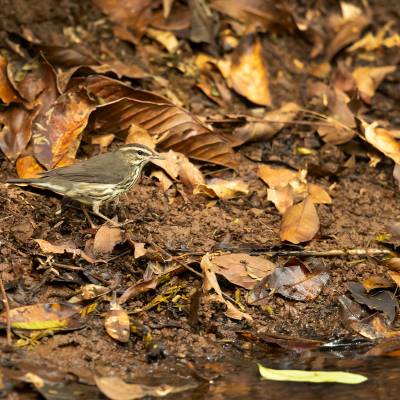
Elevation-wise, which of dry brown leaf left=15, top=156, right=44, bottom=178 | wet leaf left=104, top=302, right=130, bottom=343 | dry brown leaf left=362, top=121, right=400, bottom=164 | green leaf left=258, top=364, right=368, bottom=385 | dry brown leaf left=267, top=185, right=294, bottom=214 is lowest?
green leaf left=258, top=364, right=368, bottom=385

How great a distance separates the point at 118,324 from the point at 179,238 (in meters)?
1.46

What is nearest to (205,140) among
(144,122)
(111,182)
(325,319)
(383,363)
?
(144,122)

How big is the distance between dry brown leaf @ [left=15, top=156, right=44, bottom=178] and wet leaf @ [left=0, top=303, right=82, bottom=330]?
2.04 metres

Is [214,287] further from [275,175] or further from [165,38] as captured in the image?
[165,38]

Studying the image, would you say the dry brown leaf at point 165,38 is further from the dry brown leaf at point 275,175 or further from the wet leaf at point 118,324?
the wet leaf at point 118,324

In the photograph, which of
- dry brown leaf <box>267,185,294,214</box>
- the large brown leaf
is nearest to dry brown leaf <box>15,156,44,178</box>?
the large brown leaf

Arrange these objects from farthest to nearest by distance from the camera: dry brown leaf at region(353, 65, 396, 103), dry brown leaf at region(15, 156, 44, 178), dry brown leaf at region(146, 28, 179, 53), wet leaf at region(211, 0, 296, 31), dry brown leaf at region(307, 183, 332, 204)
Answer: wet leaf at region(211, 0, 296, 31) < dry brown leaf at region(353, 65, 396, 103) < dry brown leaf at region(146, 28, 179, 53) < dry brown leaf at region(307, 183, 332, 204) < dry brown leaf at region(15, 156, 44, 178)

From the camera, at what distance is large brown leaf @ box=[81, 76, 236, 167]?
30.0 ft

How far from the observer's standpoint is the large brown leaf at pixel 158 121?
9.13 m

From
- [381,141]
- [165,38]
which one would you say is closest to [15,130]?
[165,38]

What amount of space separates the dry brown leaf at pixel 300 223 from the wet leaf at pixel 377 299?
0.64 metres

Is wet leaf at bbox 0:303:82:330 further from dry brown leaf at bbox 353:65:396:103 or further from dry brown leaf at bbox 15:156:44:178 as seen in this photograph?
dry brown leaf at bbox 353:65:396:103

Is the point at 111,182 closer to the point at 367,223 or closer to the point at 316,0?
the point at 367,223

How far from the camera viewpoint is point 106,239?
305 inches
